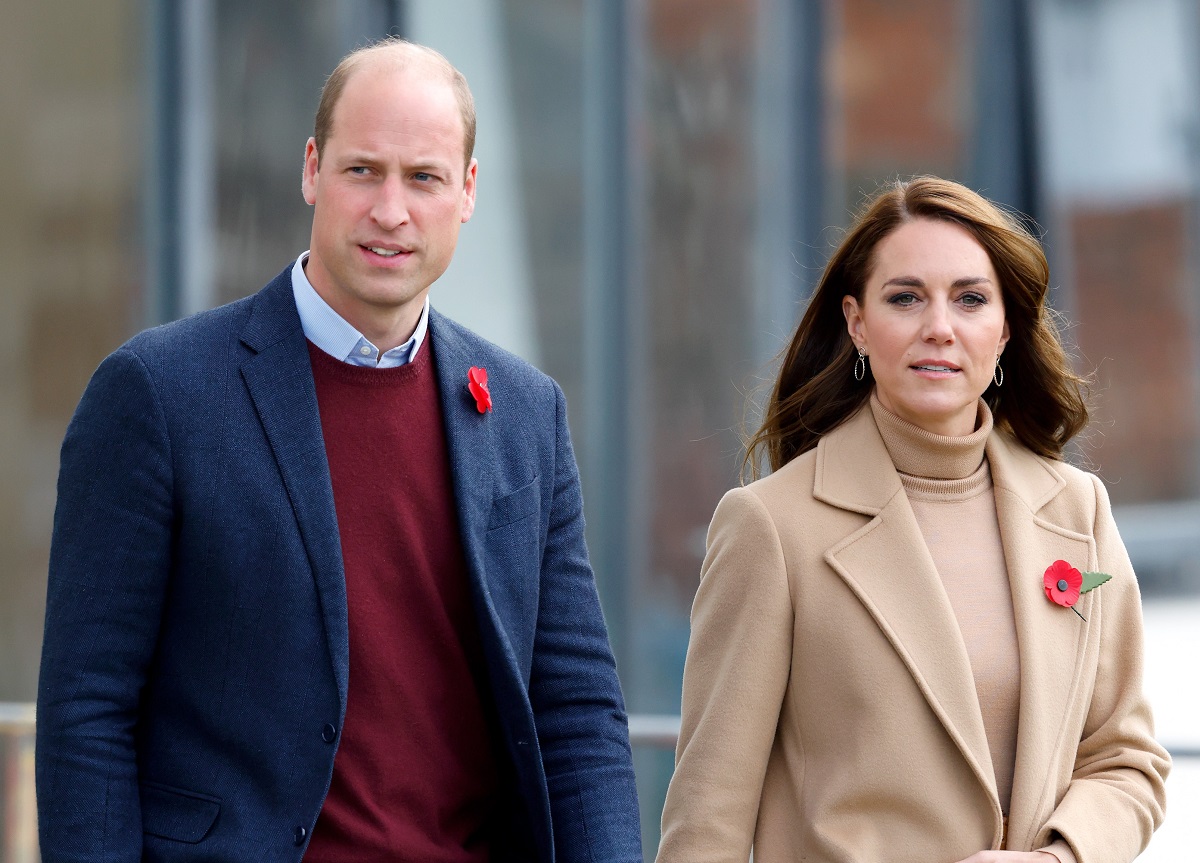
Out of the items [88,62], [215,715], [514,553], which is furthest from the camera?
[88,62]

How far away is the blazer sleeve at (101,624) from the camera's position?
7.35ft

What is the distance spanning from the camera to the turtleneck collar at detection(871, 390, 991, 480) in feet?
9.11

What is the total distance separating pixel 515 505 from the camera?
2.57 meters

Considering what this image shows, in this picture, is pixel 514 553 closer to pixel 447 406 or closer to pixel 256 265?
pixel 447 406

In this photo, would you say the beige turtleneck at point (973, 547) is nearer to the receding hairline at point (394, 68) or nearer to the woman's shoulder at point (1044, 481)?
the woman's shoulder at point (1044, 481)

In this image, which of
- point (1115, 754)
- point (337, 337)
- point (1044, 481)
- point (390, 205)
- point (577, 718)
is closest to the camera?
point (390, 205)

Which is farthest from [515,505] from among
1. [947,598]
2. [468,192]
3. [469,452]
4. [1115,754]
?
[1115,754]

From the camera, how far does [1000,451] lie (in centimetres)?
288

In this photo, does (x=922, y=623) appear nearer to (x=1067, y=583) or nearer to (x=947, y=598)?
(x=947, y=598)

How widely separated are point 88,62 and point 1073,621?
531 centimetres

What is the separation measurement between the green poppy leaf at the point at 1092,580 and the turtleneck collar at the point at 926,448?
0.27m

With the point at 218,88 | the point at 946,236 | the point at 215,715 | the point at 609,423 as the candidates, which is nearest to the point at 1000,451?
the point at 946,236

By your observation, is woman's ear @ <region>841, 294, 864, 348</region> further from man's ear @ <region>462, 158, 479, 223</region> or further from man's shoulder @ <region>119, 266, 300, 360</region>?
man's shoulder @ <region>119, 266, 300, 360</region>

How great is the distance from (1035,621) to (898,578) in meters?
0.23
